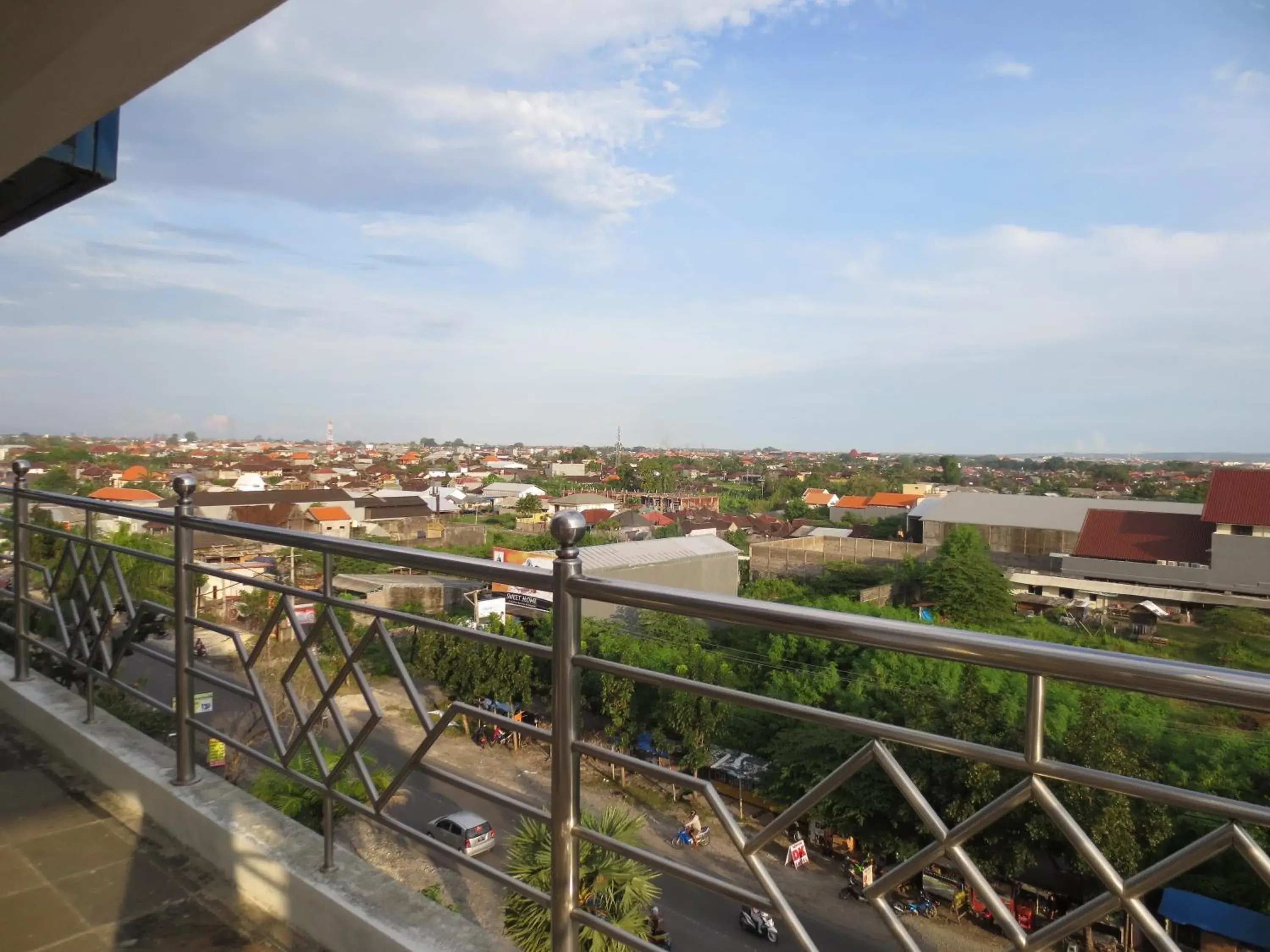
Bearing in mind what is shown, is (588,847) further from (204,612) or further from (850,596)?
(850,596)

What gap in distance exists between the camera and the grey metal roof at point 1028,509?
99.2 feet

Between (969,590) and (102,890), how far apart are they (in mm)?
24469

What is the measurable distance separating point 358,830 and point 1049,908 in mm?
5343

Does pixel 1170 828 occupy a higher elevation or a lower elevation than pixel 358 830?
higher

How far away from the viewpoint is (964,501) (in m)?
34.3

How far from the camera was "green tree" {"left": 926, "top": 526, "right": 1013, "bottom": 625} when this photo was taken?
74.8 ft

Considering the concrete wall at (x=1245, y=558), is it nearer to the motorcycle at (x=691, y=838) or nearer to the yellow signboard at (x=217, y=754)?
the motorcycle at (x=691, y=838)

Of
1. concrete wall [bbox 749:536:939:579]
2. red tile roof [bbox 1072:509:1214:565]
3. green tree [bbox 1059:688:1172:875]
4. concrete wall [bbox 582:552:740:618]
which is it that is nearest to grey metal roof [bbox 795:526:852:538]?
concrete wall [bbox 749:536:939:579]

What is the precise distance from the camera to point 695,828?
6.98 feet

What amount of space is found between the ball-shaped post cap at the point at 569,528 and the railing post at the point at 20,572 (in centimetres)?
288

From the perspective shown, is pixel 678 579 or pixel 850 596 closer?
pixel 678 579

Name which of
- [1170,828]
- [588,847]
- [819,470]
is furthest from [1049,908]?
[819,470]

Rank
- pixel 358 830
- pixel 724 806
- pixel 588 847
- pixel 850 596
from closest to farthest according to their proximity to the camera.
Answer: pixel 724 806 → pixel 588 847 → pixel 358 830 → pixel 850 596

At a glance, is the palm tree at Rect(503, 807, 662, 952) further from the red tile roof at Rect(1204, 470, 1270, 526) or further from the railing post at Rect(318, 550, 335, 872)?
the red tile roof at Rect(1204, 470, 1270, 526)
